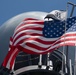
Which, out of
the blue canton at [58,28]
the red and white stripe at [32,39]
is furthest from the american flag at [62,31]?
the red and white stripe at [32,39]

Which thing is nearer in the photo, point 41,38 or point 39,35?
point 41,38

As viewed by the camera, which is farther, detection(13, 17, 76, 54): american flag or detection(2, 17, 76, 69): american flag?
detection(13, 17, 76, 54): american flag

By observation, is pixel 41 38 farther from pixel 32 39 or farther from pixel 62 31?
pixel 62 31

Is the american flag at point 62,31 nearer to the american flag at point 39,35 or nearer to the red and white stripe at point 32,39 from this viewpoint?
the american flag at point 39,35

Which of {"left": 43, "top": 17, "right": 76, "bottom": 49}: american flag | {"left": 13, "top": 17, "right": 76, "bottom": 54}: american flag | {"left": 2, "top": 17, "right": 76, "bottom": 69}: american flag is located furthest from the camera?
{"left": 13, "top": 17, "right": 76, "bottom": 54}: american flag

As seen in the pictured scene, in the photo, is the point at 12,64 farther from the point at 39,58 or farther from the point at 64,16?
the point at 64,16

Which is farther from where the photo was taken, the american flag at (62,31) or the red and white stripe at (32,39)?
the red and white stripe at (32,39)

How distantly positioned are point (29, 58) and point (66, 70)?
2037 mm

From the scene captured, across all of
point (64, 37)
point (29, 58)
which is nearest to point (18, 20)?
point (29, 58)

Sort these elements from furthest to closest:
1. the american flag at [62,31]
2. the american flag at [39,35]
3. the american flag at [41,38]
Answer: the american flag at [39,35] → the american flag at [41,38] → the american flag at [62,31]

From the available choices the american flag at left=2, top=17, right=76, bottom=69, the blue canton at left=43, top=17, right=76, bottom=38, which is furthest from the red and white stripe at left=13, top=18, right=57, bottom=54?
the blue canton at left=43, top=17, right=76, bottom=38

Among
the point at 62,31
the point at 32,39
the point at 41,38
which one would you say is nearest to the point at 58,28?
the point at 62,31

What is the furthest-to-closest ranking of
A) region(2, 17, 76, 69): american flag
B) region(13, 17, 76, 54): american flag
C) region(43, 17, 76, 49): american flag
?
region(13, 17, 76, 54): american flag, region(2, 17, 76, 69): american flag, region(43, 17, 76, 49): american flag

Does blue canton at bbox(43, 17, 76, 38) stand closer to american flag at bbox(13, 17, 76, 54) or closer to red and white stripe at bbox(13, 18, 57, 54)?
american flag at bbox(13, 17, 76, 54)
